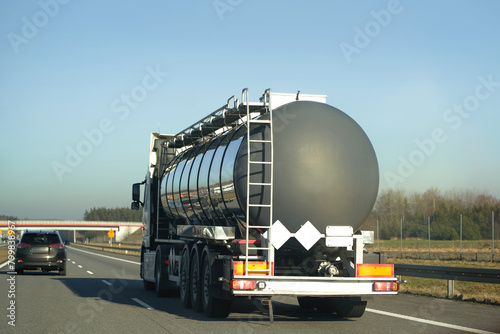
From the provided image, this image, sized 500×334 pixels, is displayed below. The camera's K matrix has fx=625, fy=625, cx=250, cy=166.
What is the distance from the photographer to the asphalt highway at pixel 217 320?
32.1 ft

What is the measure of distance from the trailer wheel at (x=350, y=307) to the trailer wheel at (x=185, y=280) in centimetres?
316

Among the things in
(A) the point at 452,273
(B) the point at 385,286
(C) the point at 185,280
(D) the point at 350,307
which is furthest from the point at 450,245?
(B) the point at 385,286

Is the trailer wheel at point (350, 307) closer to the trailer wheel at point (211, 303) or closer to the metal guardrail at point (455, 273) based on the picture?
the trailer wheel at point (211, 303)

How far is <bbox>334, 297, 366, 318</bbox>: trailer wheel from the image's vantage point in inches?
441

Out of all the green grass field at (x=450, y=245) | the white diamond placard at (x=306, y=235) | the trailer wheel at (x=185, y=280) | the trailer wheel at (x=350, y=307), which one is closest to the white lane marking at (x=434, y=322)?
the trailer wheel at (x=350, y=307)

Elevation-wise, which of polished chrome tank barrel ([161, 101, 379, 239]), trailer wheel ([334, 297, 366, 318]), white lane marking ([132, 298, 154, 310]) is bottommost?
white lane marking ([132, 298, 154, 310])

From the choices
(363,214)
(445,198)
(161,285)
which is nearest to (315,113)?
(363,214)

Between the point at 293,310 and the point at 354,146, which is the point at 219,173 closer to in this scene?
the point at 354,146

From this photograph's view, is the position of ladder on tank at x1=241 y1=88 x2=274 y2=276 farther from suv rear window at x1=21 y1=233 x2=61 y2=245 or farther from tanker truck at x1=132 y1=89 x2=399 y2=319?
suv rear window at x1=21 y1=233 x2=61 y2=245

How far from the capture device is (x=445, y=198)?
70.2m

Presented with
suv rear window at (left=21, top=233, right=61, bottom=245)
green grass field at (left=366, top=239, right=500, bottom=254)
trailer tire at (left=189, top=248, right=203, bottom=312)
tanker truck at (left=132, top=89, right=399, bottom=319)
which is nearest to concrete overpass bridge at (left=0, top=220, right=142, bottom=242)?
green grass field at (left=366, top=239, right=500, bottom=254)

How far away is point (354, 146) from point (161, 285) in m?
7.68

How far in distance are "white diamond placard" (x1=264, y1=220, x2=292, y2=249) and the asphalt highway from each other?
1.35 m

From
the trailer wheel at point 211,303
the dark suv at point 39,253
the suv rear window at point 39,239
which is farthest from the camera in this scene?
the suv rear window at point 39,239
